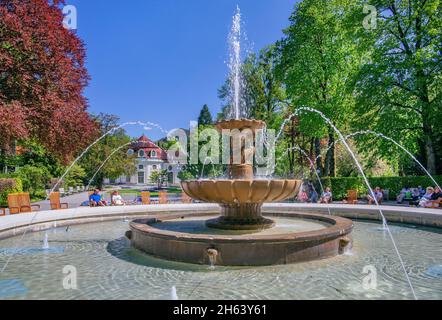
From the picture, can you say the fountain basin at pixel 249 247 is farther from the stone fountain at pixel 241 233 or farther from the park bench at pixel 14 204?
the park bench at pixel 14 204

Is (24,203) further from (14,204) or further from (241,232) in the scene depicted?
(241,232)

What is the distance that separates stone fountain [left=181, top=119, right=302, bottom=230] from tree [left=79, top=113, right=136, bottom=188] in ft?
127

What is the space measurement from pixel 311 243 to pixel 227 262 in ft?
5.33

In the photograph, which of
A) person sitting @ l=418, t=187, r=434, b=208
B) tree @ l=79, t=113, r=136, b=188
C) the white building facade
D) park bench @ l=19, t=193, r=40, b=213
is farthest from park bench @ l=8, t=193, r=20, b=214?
the white building facade

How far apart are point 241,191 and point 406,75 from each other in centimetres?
2116

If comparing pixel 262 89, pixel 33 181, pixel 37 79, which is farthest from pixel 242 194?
pixel 262 89

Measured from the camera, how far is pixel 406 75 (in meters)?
24.7

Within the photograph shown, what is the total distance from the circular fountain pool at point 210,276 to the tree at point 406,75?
16.7 metres

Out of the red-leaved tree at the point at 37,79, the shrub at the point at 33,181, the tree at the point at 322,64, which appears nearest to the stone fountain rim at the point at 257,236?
the red-leaved tree at the point at 37,79

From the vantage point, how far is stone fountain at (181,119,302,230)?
7.99m

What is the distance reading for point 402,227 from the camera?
39.2 ft

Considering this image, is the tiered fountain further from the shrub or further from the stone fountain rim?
the shrub
